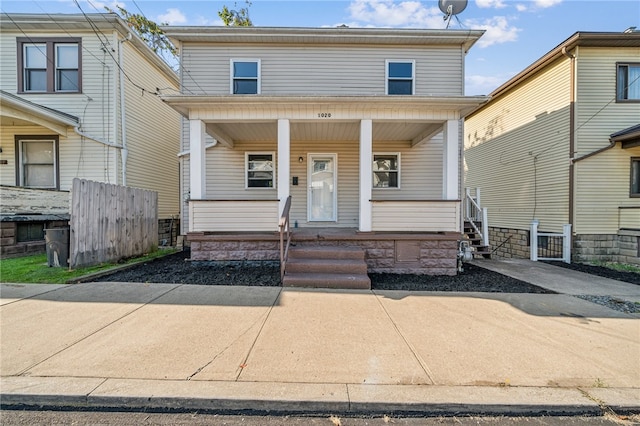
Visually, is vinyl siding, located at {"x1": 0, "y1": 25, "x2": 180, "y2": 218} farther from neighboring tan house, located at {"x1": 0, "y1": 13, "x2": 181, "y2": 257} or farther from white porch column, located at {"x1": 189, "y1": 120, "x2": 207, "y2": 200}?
white porch column, located at {"x1": 189, "y1": 120, "x2": 207, "y2": 200}

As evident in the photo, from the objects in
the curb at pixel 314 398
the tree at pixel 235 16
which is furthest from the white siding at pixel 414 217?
the tree at pixel 235 16

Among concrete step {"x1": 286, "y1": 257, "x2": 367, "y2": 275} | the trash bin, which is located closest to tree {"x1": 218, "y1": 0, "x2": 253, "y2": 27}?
the trash bin

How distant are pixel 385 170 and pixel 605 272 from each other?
19.7ft

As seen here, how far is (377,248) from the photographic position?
20.7 feet

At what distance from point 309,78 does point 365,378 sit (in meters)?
8.43

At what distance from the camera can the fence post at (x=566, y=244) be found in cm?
857

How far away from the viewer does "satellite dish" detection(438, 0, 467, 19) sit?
341 inches

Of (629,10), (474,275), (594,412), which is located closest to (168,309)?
(594,412)

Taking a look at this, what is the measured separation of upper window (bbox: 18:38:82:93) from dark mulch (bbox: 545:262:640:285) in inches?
605

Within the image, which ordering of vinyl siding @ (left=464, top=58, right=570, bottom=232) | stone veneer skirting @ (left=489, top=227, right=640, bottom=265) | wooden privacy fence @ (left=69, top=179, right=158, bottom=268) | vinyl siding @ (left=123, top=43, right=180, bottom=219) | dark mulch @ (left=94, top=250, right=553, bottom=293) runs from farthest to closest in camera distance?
vinyl siding @ (left=123, top=43, right=180, bottom=219) < vinyl siding @ (left=464, top=58, right=570, bottom=232) < stone veneer skirting @ (left=489, top=227, right=640, bottom=265) < wooden privacy fence @ (left=69, top=179, right=158, bottom=268) < dark mulch @ (left=94, top=250, right=553, bottom=293)

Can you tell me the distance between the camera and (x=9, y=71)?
9.00 metres

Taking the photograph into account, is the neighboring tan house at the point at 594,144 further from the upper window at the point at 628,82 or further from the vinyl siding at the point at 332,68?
the vinyl siding at the point at 332,68

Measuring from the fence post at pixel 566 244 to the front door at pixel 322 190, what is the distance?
22.8ft

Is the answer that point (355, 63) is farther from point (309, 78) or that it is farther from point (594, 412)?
point (594, 412)
